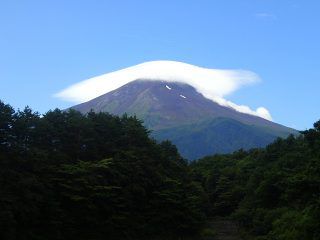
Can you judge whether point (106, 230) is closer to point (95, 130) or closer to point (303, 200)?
point (95, 130)

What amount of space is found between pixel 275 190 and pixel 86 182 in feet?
55.2

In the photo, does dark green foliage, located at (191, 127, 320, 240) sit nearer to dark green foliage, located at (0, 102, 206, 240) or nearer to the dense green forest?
the dense green forest

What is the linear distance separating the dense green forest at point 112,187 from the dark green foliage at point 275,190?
0.11 meters

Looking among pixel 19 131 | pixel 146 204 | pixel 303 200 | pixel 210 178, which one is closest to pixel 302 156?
pixel 303 200

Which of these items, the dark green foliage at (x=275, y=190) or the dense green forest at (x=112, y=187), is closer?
the dark green foliage at (x=275, y=190)

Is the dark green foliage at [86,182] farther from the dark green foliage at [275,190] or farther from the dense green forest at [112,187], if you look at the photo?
the dark green foliage at [275,190]

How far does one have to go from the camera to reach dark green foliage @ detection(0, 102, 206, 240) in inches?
1129

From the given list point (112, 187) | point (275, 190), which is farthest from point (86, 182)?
point (275, 190)

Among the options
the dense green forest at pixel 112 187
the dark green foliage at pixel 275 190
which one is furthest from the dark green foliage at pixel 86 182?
the dark green foliage at pixel 275 190

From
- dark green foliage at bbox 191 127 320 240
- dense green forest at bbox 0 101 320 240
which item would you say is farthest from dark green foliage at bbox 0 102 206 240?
dark green foliage at bbox 191 127 320 240

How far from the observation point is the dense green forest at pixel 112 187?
28016 millimetres

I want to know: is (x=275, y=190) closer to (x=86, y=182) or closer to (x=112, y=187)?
(x=112, y=187)

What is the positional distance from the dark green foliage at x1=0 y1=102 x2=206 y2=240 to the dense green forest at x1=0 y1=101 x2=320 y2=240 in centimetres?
7

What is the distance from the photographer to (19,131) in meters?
31.6
